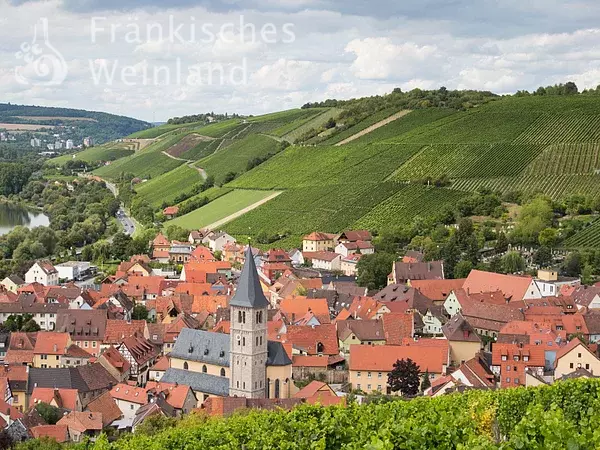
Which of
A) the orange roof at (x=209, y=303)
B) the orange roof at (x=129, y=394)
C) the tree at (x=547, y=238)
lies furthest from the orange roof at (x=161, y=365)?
the tree at (x=547, y=238)

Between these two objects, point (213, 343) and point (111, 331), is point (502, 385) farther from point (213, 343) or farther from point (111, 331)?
point (111, 331)

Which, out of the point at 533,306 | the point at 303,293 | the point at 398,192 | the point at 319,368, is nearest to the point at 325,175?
the point at 398,192

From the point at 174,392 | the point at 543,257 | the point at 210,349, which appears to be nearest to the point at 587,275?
the point at 543,257

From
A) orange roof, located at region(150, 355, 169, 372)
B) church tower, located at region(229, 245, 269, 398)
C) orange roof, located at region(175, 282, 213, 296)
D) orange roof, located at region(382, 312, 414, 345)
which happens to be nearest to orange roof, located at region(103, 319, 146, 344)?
orange roof, located at region(150, 355, 169, 372)

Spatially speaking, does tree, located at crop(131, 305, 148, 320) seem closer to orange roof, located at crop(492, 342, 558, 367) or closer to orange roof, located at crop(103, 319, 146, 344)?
orange roof, located at crop(103, 319, 146, 344)

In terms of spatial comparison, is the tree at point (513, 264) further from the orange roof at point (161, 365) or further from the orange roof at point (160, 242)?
the orange roof at point (160, 242)

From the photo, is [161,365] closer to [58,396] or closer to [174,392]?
[174,392]
